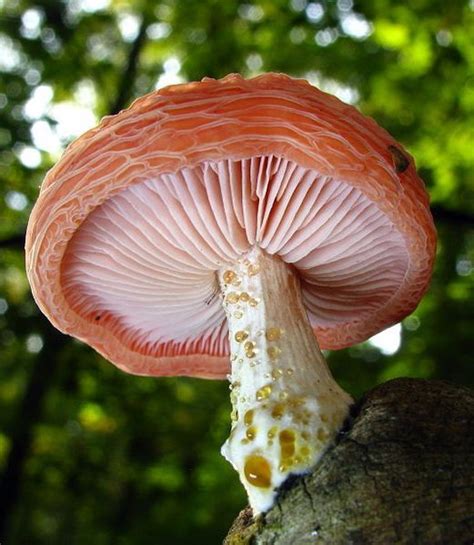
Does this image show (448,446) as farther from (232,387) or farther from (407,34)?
(407,34)

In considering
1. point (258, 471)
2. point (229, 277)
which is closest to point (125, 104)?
point (229, 277)

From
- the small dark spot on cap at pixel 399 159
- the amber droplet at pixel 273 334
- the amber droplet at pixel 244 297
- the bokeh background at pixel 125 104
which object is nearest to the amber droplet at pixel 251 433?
the amber droplet at pixel 273 334

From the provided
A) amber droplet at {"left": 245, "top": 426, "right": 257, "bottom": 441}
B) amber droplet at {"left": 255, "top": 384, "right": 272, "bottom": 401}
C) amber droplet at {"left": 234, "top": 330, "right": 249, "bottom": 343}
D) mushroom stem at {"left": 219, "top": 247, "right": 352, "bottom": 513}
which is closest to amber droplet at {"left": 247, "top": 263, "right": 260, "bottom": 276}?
mushroom stem at {"left": 219, "top": 247, "right": 352, "bottom": 513}

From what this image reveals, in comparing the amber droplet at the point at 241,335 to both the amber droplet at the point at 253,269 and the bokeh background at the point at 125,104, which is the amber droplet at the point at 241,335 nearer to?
the amber droplet at the point at 253,269

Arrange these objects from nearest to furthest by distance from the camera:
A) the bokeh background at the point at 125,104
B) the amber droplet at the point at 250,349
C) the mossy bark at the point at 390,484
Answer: the mossy bark at the point at 390,484, the amber droplet at the point at 250,349, the bokeh background at the point at 125,104

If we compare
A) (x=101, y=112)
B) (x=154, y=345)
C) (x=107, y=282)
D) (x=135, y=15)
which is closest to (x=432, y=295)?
(x=154, y=345)

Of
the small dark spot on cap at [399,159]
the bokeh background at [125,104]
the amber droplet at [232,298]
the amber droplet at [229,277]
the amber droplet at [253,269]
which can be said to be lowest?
the bokeh background at [125,104]

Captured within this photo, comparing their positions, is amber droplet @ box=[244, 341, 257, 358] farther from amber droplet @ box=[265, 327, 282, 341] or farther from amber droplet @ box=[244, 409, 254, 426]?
amber droplet @ box=[244, 409, 254, 426]
